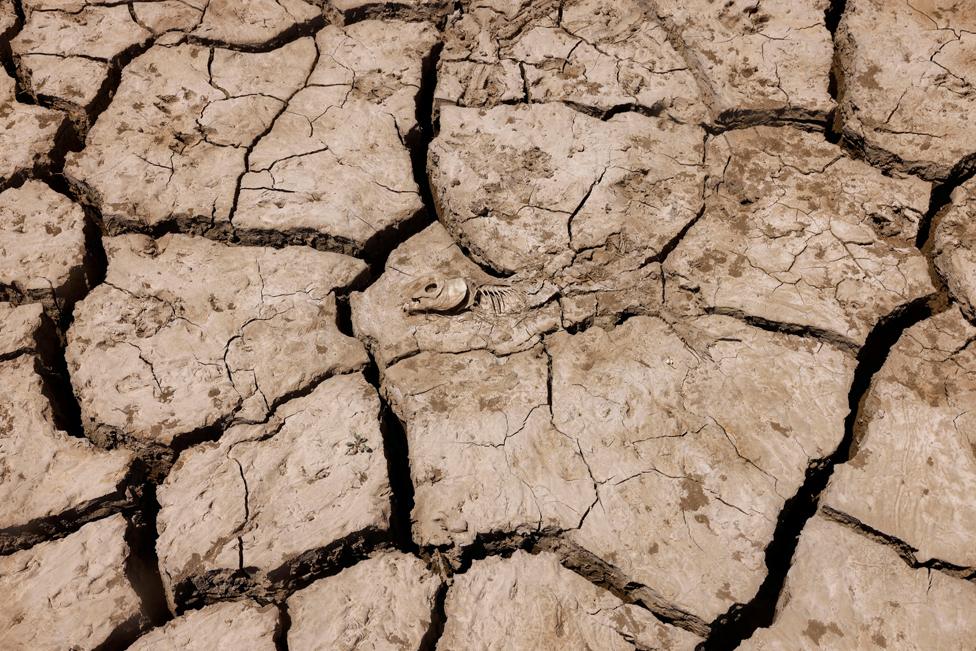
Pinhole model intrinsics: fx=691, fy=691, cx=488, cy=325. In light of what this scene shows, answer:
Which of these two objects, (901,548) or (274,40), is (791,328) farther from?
(274,40)

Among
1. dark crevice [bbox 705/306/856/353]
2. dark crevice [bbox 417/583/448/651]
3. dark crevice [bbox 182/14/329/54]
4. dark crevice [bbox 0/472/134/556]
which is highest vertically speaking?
dark crevice [bbox 182/14/329/54]

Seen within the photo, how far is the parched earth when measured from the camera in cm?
151

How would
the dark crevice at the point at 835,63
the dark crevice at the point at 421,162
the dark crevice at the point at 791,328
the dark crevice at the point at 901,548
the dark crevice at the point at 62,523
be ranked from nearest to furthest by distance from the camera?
1. the dark crevice at the point at 901,548
2. the dark crevice at the point at 62,523
3. the dark crevice at the point at 791,328
4. the dark crevice at the point at 421,162
5. the dark crevice at the point at 835,63

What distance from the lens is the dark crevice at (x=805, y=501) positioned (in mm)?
1476

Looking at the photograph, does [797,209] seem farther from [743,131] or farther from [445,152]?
[445,152]

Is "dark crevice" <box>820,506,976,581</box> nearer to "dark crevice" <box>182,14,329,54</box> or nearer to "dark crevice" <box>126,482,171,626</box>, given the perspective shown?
"dark crevice" <box>126,482,171,626</box>

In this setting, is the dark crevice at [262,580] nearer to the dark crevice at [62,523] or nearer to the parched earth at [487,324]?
the parched earth at [487,324]

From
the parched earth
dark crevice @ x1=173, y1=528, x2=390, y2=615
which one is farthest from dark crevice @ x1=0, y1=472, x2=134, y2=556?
dark crevice @ x1=173, y1=528, x2=390, y2=615

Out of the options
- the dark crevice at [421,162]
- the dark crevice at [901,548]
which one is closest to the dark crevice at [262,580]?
the dark crevice at [421,162]

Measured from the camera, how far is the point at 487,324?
1854 mm

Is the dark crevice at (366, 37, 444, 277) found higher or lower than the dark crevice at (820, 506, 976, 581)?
higher

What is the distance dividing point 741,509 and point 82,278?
5.96 ft

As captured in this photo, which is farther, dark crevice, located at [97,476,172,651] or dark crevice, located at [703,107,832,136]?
dark crevice, located at [703,107,832,136]

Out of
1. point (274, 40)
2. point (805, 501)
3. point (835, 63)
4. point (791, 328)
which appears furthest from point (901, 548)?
point (274, 40)
